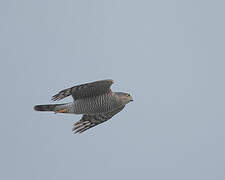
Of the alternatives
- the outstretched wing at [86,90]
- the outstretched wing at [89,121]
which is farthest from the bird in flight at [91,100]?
the outstretched wing at [89,121]

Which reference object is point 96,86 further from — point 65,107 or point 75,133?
point 75,133

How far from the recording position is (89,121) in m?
15.9

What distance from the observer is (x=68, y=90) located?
14.0m

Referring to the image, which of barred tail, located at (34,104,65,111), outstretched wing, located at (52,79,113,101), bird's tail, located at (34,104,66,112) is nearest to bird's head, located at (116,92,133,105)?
outstretched wing, located at (52,79,113,101)

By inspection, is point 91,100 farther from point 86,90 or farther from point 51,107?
point 51,107

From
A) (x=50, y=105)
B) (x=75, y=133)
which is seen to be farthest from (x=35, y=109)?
(x=75, y=133)

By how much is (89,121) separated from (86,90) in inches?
79.0

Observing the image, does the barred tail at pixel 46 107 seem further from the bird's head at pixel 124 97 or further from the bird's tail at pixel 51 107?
the bird's head at pixel 124 97

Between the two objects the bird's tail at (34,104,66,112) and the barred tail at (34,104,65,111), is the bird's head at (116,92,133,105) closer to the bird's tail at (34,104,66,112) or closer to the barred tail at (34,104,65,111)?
the bird's tail at (34,104,66,112)

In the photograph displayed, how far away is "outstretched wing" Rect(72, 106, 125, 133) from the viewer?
15.8 metres

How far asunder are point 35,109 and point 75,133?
1521 mm

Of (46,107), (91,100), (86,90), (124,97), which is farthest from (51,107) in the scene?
(124,97)

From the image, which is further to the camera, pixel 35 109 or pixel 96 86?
pixel 35 109

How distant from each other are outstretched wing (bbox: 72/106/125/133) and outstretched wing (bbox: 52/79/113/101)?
1487 millimetres
